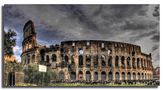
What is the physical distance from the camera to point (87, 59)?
6.33 m

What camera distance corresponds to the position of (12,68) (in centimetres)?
629

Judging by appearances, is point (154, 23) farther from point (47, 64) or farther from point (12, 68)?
point (12, 68)

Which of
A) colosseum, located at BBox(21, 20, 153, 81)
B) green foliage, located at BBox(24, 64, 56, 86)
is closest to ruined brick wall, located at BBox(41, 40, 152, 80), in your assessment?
colosseum, located at BBox(21, 20, 153, 81)

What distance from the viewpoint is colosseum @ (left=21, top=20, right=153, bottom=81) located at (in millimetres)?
6297

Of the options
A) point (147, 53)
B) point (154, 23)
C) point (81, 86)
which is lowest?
point (81, 86)

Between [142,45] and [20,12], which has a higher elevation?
[20,12]

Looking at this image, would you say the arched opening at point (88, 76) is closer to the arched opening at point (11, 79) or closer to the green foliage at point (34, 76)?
the green foliage at point (34, 76)

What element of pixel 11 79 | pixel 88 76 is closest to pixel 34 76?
pixel 11 79

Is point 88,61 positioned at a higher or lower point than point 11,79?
higher

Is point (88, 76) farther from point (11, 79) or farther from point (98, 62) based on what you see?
point (11, 79)

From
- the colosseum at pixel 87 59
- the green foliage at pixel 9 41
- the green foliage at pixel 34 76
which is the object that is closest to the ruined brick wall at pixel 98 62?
the colosseum at pixel 87 59

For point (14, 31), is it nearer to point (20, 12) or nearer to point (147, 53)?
point (20, 12)
